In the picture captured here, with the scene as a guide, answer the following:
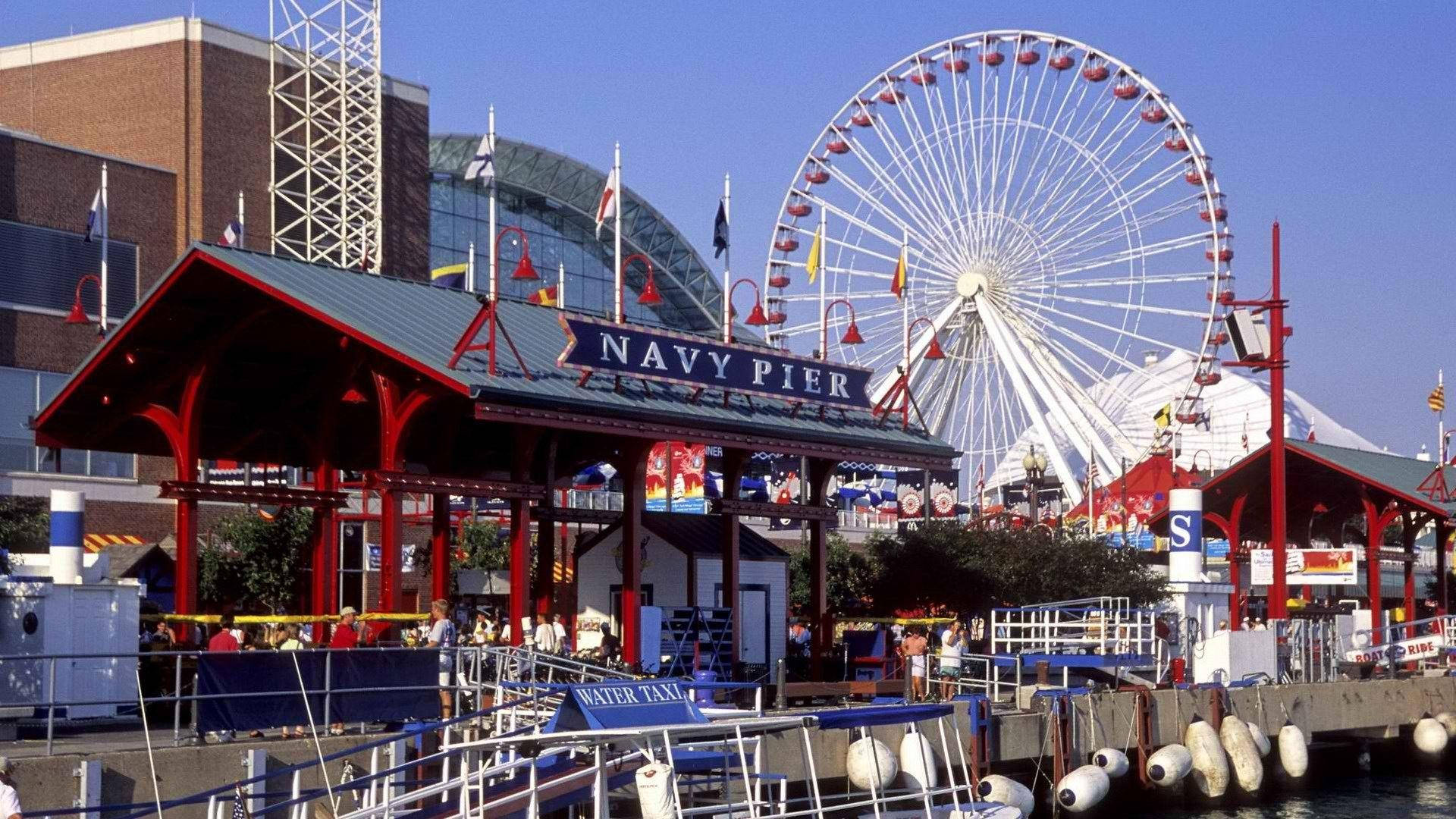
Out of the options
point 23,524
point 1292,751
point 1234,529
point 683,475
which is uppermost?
point 683,475

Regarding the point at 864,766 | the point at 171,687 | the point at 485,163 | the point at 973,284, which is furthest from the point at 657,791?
the point at 973,284

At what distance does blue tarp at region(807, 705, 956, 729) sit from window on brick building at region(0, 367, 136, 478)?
Result: 4644cm

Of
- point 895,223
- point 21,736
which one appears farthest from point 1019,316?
point 21,736

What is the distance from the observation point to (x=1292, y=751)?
38125 millimetres

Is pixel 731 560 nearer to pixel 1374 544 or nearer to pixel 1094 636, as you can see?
pixel 1094 636

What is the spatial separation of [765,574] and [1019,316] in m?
32.4

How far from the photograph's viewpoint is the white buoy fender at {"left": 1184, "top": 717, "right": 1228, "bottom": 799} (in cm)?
3519

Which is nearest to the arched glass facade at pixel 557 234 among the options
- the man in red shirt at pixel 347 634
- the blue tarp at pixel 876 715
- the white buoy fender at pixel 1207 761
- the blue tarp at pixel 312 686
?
the white buoy fender at pixel 1207 761

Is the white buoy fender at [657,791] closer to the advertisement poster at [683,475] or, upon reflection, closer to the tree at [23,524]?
the tree at [23,524]

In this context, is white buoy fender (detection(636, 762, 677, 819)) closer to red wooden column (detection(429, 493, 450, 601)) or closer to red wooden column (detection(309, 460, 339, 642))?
red wooden column (detection(429, 493, 450, 601))

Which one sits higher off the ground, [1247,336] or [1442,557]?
[1247,336]

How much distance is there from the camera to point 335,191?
8144 centimetres

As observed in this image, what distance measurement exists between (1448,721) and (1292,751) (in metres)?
7.29

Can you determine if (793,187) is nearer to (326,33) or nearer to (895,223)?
(895,223)
